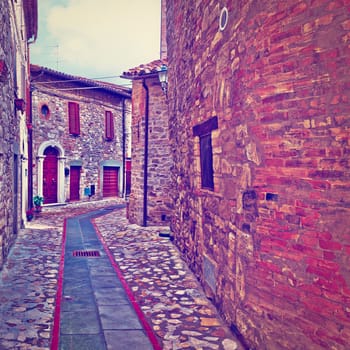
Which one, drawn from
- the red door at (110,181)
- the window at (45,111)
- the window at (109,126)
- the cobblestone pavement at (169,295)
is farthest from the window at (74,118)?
the cobblestone pavement at (169,295)

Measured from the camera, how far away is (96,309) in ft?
15.1

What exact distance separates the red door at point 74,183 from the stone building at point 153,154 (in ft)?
27.1

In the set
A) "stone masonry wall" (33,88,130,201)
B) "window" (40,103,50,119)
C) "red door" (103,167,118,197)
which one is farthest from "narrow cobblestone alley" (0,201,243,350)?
"red door" (103,167,118,197)

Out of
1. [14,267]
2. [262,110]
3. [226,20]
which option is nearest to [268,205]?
[262,110]

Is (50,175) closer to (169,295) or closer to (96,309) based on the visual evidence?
(169,295)

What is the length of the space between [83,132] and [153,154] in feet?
29.6

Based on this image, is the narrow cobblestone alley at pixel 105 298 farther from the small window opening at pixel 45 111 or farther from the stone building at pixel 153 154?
the small window opening at pixel 45 111

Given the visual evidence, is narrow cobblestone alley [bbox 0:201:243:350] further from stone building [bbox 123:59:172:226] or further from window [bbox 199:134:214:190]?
stone building [bbox 123:59:172:226]

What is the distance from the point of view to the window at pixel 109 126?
20688 millimetres

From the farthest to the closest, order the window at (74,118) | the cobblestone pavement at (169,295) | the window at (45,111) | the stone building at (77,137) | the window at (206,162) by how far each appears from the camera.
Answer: the window at (74,118) → the window at (45,111) → the stone building at (77,137) → the window at (206,162) → the cobblestone pavement at (169,295)

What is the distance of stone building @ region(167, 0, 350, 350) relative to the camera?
9.07 ft

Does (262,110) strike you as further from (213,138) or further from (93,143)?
(93,143)

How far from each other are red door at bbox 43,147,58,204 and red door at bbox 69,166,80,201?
1.07 meters

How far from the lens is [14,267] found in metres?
6.40
